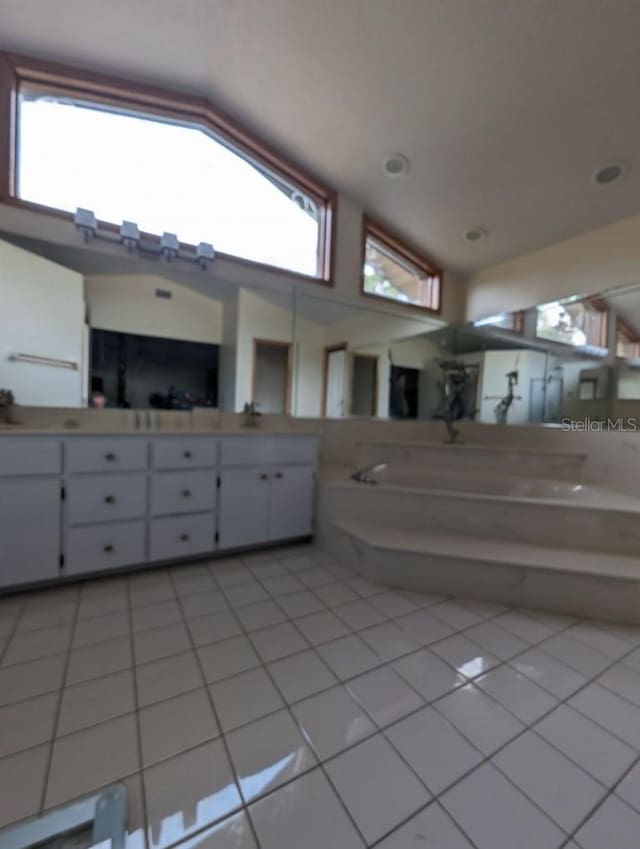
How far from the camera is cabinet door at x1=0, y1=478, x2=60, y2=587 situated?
169 cm

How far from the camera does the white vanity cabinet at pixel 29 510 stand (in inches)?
66.2

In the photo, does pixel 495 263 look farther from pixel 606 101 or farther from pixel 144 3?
pixel 144 3

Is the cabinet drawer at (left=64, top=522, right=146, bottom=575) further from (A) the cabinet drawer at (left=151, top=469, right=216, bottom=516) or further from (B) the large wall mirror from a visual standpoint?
(B) the large wall mirror

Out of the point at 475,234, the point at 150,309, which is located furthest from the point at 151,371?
the point at 475,234

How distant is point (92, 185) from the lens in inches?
89.5

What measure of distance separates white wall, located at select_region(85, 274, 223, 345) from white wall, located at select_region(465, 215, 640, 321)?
Answer: 2668 mm

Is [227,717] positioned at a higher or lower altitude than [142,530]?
lower

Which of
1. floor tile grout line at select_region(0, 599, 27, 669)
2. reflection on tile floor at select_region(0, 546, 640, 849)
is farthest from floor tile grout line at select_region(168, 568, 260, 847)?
floor tile grout line at select_region(0, 599, 27, 669)

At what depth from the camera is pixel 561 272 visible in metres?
3.12

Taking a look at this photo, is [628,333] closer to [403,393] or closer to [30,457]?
[403,393]

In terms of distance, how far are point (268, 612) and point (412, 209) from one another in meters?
3.27

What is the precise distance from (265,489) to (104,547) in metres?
0.94

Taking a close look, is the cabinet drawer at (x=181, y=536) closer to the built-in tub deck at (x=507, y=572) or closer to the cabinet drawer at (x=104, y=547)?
the cabinet drawer at (x=104, y=547)

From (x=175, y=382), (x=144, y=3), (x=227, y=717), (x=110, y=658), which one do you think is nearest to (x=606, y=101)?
(x=144, y=3)
